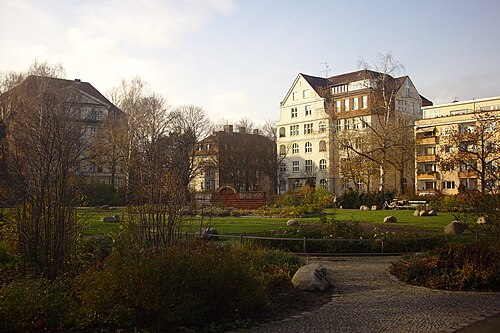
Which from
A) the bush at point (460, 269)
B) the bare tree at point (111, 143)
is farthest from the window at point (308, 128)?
the bush at point (460, 269)

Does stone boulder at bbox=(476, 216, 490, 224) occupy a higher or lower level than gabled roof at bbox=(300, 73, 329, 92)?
lower

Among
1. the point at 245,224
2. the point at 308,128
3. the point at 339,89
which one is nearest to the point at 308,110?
the point at 308,128

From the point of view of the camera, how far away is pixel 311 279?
1148cm

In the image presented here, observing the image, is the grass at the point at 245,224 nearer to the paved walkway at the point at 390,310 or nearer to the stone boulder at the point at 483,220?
the paved walkway at the point at 390,310

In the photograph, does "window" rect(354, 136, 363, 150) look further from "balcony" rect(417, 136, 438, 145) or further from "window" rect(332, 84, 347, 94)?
"window" rect(332, 84, 347, 94)

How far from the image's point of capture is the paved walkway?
8.50 metres

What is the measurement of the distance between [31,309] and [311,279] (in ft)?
18.8

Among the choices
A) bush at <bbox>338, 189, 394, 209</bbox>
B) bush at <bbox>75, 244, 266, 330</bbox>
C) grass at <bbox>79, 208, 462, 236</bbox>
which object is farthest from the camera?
bush at <bbox>338, 189, 394, 209</bbox>

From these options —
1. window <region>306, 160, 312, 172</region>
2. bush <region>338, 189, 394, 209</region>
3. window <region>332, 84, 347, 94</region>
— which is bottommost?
bush <region>338, 189, 394, 209</region>

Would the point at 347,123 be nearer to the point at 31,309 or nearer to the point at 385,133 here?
the point at 385,133

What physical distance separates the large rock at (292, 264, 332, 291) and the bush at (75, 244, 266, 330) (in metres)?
2.30

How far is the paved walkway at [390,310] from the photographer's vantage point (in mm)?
8500

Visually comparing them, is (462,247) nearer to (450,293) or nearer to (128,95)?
(450,293)

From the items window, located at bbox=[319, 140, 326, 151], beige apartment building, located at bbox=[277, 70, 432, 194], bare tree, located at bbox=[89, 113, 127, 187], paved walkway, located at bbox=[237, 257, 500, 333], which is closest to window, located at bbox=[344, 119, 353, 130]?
beige apartment building, located at bbox=[277, 70, 432, 194]
